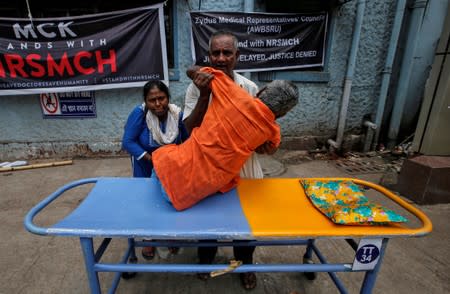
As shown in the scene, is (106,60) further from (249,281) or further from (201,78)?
(249,281)

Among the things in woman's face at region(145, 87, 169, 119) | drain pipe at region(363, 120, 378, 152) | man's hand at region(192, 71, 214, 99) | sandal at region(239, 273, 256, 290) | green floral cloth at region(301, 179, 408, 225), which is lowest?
sandal at region(239, 273, 256, 290)

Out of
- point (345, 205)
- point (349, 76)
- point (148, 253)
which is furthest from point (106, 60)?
point (349, 76)

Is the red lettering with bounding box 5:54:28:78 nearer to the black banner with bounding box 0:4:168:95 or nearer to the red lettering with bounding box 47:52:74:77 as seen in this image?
the black banner with bounding box 0:4:168:95

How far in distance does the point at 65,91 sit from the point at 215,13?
2715mm

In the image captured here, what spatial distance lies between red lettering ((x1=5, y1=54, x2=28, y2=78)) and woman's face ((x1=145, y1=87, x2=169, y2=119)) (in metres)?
3.25

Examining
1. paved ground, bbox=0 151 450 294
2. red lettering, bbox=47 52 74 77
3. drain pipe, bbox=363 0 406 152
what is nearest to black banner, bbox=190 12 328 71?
drain pipe, bbox=363 0 406 152

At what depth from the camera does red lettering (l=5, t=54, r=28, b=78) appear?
377cm

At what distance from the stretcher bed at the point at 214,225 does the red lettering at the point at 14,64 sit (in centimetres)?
360

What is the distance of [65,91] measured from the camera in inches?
157

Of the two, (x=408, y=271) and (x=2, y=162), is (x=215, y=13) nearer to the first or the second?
(x=408, y=271)

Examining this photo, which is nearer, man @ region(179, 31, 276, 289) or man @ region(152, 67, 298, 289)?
man @ region(152, 67, 298, 289)

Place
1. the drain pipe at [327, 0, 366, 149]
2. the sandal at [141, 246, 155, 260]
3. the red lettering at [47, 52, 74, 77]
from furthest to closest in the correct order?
the drain pipe at [327, 0, 366, 149]
the red lettering at [47, 52, 74, 77]
the sandal at [141, 246, 155, 260]

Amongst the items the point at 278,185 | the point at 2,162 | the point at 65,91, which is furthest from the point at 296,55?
the point at 2,162

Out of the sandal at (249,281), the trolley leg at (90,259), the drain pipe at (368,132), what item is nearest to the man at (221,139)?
the trolley leg at (90,259)
